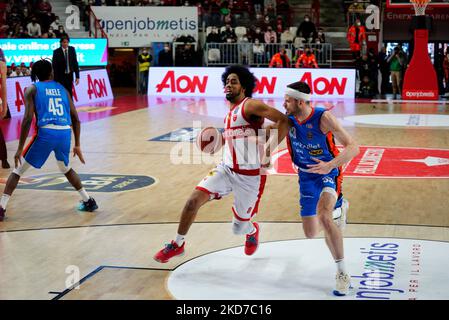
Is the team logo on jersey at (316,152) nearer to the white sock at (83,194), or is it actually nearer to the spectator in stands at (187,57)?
the white sock at (83,194)

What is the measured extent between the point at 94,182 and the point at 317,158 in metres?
5.47

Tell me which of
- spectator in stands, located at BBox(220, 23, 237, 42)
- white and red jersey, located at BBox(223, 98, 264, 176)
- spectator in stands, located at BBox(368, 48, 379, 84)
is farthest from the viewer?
spectator in stands, located at BBox(220, 23, 237, 42)

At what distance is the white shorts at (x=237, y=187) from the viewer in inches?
276

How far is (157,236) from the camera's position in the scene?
27.1ft

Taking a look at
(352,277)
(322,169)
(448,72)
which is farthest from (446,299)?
(448,72)

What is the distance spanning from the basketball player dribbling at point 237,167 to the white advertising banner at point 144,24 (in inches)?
929

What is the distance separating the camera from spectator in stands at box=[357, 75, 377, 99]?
26.2 metres

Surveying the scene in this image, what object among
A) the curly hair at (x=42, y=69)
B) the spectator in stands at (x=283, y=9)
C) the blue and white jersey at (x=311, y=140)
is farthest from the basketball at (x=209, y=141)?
the spectator in stands at (x=283, y=9)

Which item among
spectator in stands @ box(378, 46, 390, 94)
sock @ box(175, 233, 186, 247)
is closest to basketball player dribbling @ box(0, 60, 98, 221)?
sock @ box(175, 233, 186, 247)

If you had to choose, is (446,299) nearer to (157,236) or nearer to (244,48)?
(157,236)

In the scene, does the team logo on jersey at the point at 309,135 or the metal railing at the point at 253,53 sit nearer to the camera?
the team logo on jersey at the point at 309,135

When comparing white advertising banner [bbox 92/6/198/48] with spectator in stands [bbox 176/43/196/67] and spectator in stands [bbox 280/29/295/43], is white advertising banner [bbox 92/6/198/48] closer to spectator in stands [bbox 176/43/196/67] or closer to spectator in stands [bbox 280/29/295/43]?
spectator in stands [bbox 176/43/196/67]

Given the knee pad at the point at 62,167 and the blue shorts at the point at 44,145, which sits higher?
the blue shorts at the point at 44,145

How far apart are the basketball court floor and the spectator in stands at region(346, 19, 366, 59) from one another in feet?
43.4
